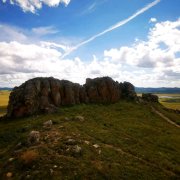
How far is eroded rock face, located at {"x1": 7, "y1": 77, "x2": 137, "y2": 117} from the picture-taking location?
2301 inches

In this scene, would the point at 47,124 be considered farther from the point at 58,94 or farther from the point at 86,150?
the point at 58,94

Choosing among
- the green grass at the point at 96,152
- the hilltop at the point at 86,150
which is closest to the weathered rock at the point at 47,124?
the hilltop at the point at 86,150

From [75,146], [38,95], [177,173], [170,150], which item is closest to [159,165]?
[177,173]

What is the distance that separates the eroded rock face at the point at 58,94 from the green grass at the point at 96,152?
4.56 m

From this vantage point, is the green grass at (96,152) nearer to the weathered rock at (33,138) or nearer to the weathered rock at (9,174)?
the weathered rock at (9,174)

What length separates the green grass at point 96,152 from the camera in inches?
1068

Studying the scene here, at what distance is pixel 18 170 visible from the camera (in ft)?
90.6

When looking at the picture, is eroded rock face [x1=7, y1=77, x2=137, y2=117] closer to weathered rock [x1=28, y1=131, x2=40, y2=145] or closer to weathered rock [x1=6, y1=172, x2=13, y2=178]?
weathered rock [x1=28, y1=131, x2=40, y2=145]

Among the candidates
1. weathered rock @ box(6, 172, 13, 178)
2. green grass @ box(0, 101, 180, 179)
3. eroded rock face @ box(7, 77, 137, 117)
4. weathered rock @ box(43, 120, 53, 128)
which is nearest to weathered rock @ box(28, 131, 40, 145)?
green grass @ box(0, 101, 180, 179)

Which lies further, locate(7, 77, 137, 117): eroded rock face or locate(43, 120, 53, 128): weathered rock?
locate(7, 77, 137, 117): eroded rock face

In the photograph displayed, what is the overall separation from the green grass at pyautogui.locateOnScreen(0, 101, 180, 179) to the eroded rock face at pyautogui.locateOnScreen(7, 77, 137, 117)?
4557 mm

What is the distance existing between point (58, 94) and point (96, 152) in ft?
121

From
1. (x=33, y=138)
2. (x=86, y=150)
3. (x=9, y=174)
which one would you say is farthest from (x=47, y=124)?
(x=9, y=174)

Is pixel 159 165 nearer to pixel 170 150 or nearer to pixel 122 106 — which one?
pixel 170 150
